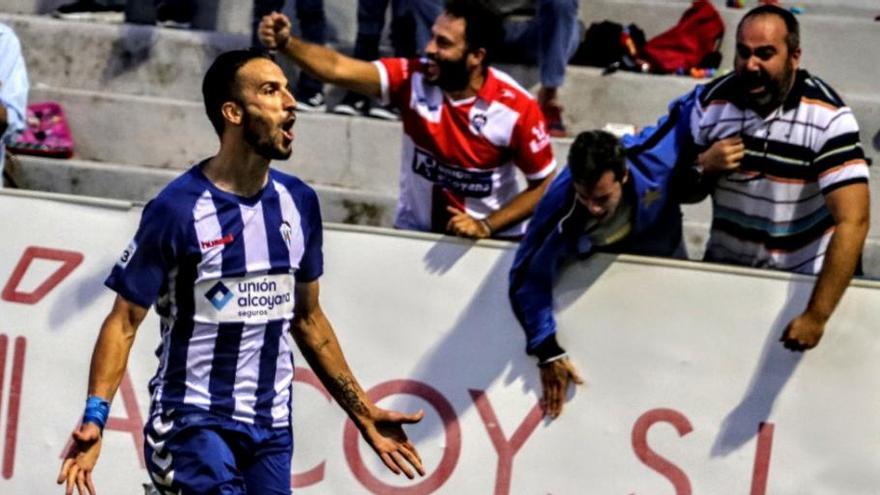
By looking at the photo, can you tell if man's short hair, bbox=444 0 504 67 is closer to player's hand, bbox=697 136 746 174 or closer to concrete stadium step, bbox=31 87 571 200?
player's hand, bbox=697 136 746 174

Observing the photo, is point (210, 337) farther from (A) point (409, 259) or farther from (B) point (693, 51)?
(B) point (693, 51)

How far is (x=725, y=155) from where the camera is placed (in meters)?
6.85

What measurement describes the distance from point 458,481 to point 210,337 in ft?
6.00

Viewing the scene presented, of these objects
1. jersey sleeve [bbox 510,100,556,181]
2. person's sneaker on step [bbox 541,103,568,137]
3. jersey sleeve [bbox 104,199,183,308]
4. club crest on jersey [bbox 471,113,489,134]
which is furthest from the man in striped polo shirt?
person's sneaker on step [bbox 541,103,568,137]

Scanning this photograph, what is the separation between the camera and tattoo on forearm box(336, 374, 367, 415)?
602cm

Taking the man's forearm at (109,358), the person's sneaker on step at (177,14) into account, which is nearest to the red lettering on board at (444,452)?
the man's forearm at (109,358)

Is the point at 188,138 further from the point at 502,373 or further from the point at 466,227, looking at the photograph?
the point at 502,373

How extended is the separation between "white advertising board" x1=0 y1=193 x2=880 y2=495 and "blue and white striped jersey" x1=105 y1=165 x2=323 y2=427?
1.48m

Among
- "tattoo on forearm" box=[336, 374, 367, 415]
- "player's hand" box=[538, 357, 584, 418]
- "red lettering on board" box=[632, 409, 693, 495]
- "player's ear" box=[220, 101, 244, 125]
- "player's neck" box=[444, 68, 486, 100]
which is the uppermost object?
"player's ear" box=[220, 101, 244, 125]

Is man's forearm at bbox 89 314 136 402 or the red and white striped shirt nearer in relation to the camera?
man's forearm at bbox 89 314 136 402

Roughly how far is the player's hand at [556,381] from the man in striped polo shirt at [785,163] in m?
0.80

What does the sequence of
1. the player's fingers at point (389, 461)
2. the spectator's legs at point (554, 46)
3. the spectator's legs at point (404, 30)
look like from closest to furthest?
the player's fingers at point (389, 461), the spectator's legs at point (554, 46), the spectator's legs at point (404, 30)

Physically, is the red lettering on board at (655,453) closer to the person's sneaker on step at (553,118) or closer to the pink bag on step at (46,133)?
the person's sneaker on step at (553,118)

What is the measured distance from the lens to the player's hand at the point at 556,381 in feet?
23.6
